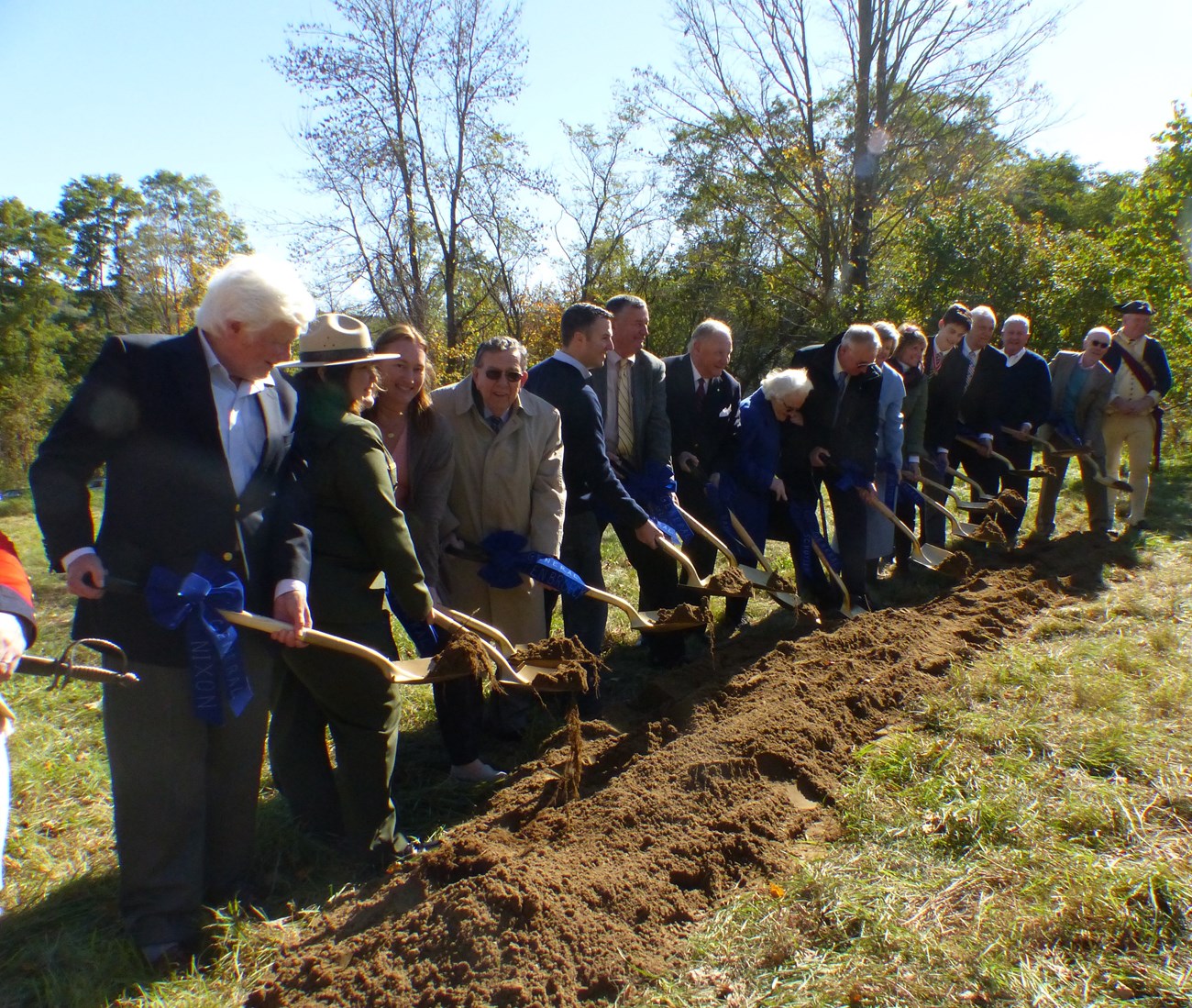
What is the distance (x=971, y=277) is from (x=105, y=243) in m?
39.0

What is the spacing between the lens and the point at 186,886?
2773 millimetres

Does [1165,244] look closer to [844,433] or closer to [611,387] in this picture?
[844,433]

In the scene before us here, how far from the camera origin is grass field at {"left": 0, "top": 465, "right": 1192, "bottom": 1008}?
2.46 metres

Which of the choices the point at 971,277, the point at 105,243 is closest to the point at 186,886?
the point at 971,277

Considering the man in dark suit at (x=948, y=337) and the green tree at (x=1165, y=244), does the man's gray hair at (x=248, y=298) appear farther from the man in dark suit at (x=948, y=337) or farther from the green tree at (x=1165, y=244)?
the green tree at (x=1165, y=244)

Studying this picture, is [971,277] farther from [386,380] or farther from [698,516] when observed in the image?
[386,380]

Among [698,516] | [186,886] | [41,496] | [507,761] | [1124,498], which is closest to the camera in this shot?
[41,496]

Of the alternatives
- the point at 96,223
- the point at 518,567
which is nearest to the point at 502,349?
the point at 518,567

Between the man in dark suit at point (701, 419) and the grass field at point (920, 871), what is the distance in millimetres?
1932

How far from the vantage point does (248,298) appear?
261 centimetres

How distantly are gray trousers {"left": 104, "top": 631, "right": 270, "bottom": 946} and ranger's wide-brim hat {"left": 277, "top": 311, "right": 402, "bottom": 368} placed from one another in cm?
101

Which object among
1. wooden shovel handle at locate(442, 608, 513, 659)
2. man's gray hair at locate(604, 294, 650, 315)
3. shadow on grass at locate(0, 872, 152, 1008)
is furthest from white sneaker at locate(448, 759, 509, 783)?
man's gray hair at locate(604, 294, 650, 315)

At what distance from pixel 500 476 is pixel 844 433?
2.96 meters

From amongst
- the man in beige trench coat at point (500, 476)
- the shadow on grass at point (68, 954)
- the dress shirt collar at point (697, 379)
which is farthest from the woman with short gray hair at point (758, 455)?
the shadow on grass at point (68, 954)
